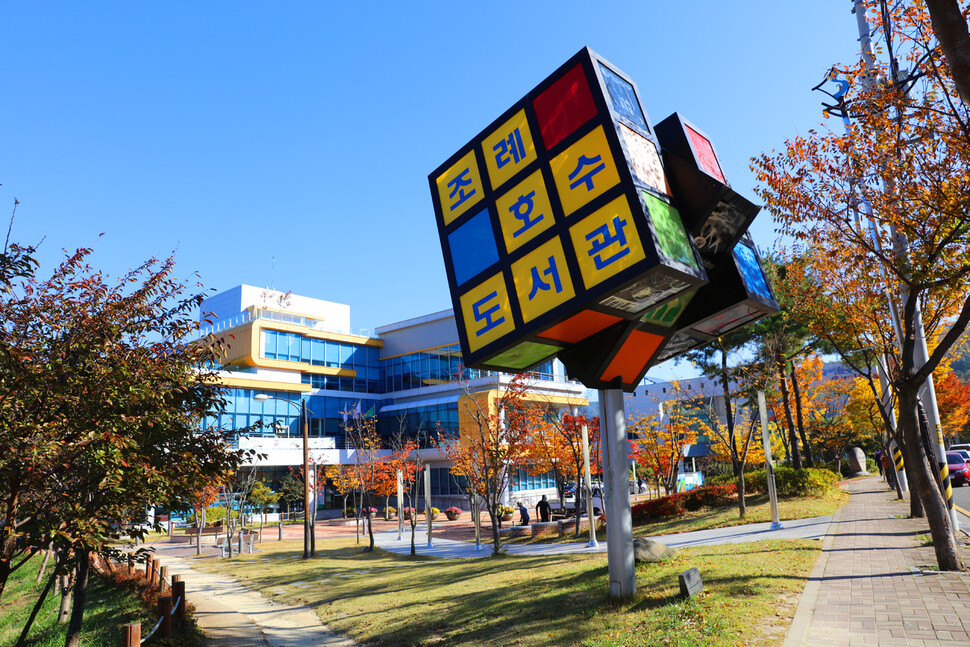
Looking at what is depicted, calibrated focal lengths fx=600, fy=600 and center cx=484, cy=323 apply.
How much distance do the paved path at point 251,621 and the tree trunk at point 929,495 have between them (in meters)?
10.0

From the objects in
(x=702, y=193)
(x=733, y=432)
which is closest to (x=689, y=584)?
(x=702, y=193)

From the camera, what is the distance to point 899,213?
407 inches

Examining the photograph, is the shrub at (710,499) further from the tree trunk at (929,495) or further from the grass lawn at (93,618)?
the grass lawn at (93,618)

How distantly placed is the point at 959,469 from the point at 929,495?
1002 inches

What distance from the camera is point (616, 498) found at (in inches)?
384

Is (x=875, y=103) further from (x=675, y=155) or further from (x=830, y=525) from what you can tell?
(x=830, y=525)

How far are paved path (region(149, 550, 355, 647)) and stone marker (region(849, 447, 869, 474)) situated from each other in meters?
49.2

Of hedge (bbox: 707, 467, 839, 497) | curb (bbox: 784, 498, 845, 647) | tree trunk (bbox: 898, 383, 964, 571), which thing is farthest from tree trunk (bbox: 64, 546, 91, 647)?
hedge (bbox: 707, 467, 839, 497)

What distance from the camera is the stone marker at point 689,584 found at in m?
8.65

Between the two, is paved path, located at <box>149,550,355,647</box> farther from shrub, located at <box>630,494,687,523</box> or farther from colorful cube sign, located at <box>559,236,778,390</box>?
shrub, located at <box>630,494,687,523</box>

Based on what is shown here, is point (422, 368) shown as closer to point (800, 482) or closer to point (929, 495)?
point (800, 482)

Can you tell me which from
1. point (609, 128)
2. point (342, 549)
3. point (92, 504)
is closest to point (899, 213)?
point (609, 128)

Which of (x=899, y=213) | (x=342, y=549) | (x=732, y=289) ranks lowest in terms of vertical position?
(x=342, y=549)

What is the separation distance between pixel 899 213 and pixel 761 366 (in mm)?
14559
